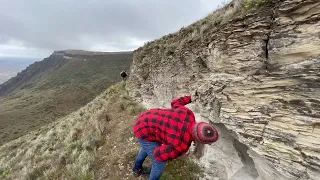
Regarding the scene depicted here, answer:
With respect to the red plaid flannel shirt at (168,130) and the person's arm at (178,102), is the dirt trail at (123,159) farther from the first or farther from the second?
the person's arm at (178,102)

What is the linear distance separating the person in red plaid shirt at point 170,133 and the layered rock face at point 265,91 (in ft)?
3.22

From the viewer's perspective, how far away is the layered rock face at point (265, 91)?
11.4 ft

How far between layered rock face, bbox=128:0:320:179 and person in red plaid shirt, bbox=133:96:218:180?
982 millimetres

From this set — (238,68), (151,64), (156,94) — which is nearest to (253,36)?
(238,68)

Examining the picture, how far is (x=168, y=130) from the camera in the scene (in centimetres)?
407

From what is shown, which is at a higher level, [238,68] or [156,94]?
[238,68]

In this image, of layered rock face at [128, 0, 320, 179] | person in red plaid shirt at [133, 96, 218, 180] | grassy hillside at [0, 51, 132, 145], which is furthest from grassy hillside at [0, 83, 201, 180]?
grassy hillside at [0, 51, 132, 145]

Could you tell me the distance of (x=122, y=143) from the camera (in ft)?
25.9

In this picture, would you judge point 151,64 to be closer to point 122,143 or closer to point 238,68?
point 122,143

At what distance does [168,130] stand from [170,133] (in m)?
0.08

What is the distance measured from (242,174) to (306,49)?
2.83 meters

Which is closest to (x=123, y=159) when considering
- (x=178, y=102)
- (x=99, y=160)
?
(x=99, y=160)

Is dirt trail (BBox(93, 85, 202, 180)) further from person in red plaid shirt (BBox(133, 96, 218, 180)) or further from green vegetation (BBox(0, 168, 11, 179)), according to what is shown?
green vegetation (BBox(0, 168, 11, 179))

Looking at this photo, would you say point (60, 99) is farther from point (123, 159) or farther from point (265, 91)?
point (265, 91)
